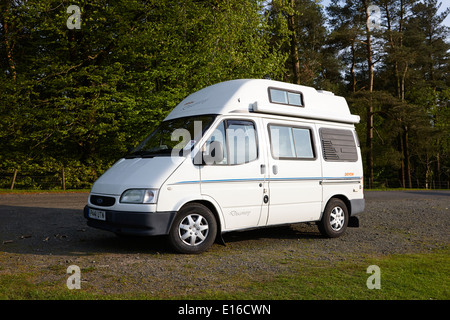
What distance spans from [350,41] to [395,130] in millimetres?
9300

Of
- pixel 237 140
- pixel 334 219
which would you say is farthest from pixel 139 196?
pixel 334 219

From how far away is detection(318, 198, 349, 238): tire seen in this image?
8445 millimetres

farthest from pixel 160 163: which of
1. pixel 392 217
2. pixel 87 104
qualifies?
pixel 87 104

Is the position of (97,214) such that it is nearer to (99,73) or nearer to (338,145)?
(338,145)

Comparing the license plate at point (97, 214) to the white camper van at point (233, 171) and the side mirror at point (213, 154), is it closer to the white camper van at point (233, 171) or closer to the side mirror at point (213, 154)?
the white camper van at point (233, 171)

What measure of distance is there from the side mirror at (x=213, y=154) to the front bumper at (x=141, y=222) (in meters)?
0.96

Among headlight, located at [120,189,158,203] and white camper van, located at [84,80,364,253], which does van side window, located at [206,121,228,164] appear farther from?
headlight, located at [120,189,158,203]

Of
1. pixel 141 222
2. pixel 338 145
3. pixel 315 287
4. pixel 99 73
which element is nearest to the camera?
pixel 315 287

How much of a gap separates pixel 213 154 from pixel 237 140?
59 cm

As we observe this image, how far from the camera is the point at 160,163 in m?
6.54

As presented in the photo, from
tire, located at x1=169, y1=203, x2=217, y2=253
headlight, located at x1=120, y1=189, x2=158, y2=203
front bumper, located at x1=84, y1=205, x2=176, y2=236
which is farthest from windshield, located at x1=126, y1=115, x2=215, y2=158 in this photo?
front bumper, located at x1=84, y1=205, x2=176, y2=236

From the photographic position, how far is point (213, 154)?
6.74 m

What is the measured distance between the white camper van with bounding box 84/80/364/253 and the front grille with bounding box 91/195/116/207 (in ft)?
0.05

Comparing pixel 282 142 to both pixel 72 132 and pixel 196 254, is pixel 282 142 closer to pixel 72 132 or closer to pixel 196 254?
pixel 196 254
